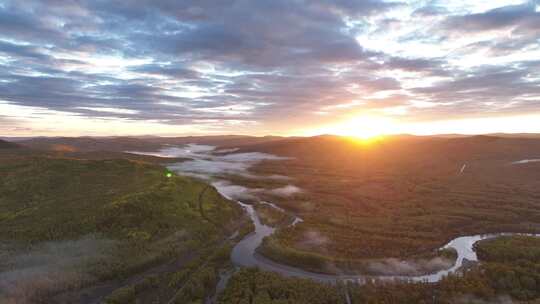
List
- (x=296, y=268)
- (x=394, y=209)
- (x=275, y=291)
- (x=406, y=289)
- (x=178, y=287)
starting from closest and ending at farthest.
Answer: (x=275, y=291), (x=406, y=289), (x=178, y=287), (x=296, y=268), (x=394, y=209)

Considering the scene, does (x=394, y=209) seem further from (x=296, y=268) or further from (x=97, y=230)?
(x=97, y=230)

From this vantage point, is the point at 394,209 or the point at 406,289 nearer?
the point at 406,289

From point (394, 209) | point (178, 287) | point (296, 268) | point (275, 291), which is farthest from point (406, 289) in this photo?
point (394, 209)

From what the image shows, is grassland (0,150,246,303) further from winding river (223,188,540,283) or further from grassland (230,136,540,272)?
grassland (230,136,540,272)

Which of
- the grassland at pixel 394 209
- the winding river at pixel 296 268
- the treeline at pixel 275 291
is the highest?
the grassland at pixel 394 209

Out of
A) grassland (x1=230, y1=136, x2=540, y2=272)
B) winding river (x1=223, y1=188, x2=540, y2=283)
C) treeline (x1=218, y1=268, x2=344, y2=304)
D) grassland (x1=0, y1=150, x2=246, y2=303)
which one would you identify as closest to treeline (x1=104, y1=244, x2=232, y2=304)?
grassland (x1=0, y1=150, x2=246, y2=303)

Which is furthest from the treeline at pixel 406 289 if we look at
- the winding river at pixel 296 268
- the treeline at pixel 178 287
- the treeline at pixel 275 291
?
the treeline at pixel 178 287

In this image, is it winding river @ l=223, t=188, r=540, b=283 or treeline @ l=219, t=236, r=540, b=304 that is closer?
treeline @ l=219, t=236, r=540, b=304

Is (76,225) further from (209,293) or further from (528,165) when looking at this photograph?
(528,165)

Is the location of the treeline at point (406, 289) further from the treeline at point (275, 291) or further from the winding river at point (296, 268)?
the winding river at point (296, 268)
